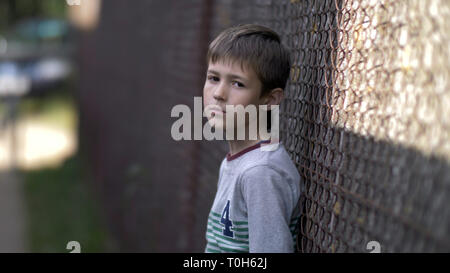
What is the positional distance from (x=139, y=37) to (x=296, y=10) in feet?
10.3

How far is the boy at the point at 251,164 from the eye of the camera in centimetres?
153

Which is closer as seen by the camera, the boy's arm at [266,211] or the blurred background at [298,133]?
the blurred background at [298,133]

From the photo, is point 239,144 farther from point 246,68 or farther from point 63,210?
point 63,210

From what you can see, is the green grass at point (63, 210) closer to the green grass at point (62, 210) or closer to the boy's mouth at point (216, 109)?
the green grass at point (62, 210)

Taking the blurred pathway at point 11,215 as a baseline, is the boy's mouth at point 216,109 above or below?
above

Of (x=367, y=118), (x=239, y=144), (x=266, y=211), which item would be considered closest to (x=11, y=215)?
(x=239, y=144)

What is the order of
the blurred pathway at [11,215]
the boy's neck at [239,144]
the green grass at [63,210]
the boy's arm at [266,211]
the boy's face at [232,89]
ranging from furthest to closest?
1. the blurred pathway at [11,215]
2. the green grass at [63,210]
3. the boy's neck at [239,144]
4. the boy's face at [232,89]
5. the boy's arm at [266,211]

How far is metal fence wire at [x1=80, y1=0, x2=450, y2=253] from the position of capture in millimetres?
989

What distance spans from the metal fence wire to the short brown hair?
0.37ft

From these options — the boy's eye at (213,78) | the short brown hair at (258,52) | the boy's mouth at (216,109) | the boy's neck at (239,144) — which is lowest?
the boy's neck at (239,144)

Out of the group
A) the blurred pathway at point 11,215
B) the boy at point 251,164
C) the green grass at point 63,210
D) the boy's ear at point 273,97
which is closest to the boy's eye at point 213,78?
the boy at point 251,164

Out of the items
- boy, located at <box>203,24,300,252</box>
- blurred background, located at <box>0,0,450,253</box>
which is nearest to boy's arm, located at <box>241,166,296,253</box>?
boy, located at <box>203,24,300,252</box>

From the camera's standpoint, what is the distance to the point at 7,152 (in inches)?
424
